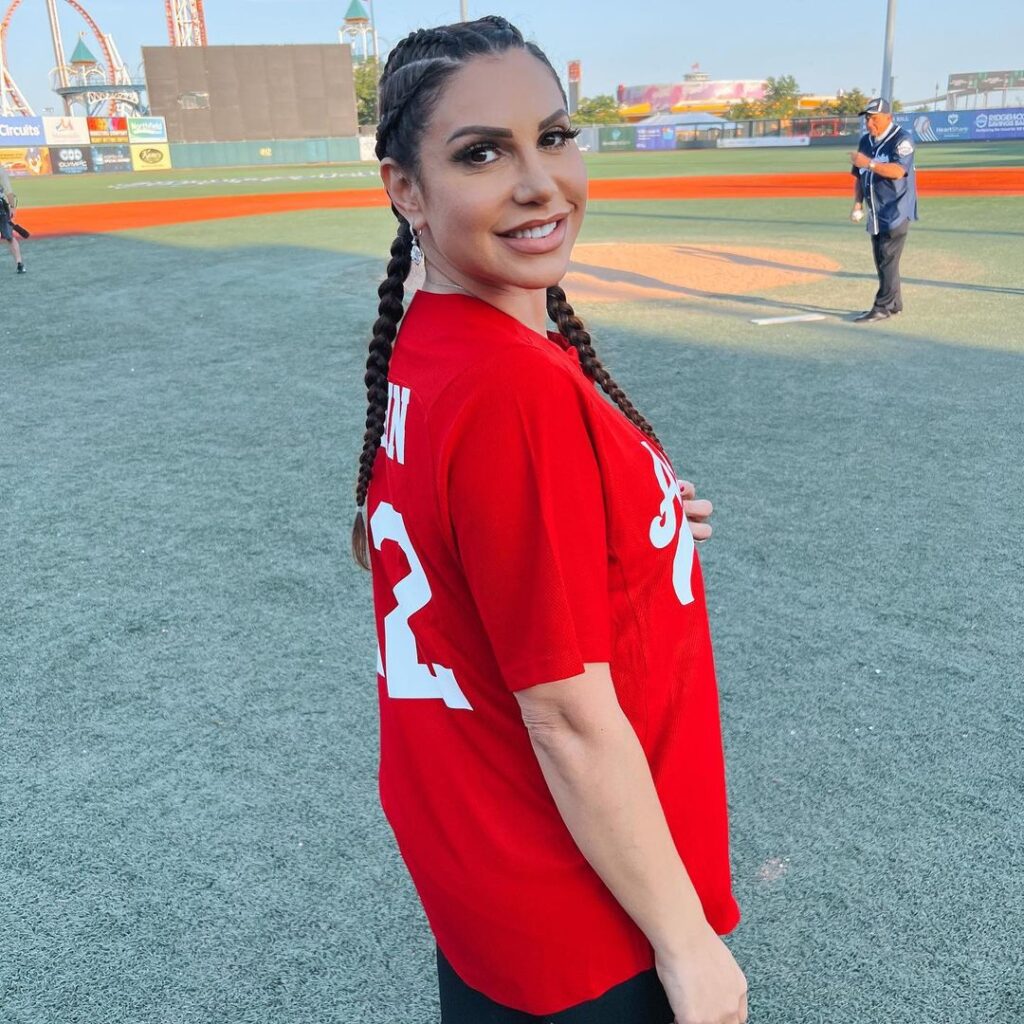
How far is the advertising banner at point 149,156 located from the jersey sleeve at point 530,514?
57.7m

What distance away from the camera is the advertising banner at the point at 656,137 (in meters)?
56.7

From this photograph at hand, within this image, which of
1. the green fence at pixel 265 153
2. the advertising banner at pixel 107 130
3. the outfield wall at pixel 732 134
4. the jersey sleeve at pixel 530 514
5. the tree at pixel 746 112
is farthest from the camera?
the tree at pixel 746 112

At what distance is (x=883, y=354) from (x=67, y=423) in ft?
21.2

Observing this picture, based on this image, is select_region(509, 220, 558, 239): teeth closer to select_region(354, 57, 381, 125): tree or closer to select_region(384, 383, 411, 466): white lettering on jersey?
select_region(384, 383, 411, 466): white lettering on jersey

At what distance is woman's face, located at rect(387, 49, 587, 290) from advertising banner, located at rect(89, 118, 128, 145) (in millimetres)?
62387

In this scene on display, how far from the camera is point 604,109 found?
330 feet

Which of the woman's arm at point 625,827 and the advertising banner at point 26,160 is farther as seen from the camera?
the advertising banner at point 26,160

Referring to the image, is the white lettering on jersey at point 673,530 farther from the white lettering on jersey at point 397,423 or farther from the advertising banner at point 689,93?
the advertising banner at point 689,93

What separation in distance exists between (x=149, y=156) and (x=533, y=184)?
58.1 m

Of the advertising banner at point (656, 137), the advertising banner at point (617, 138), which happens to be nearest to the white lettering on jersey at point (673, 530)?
the advertising banner at point (656, 137)

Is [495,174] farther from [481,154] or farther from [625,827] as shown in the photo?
[625,827]

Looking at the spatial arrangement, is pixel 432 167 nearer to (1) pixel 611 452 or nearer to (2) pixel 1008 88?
(1) pixel 611 452

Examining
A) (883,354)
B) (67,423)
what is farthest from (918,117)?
(67,423)

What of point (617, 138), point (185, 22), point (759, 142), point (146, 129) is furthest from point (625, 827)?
point (185, 22)
